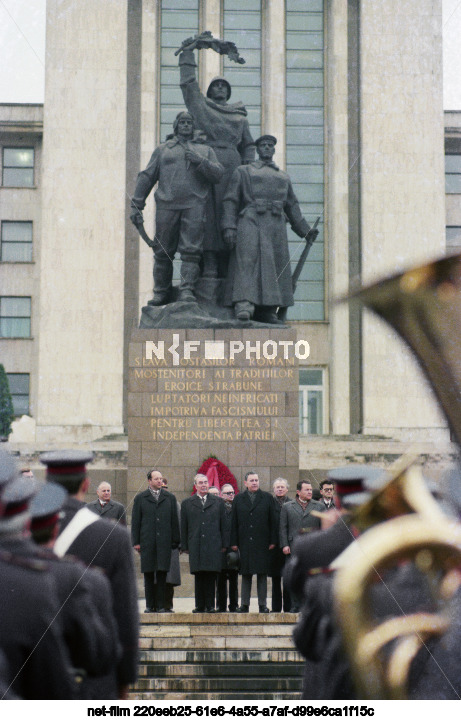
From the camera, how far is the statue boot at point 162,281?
12695 mm

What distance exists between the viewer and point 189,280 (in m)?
12.4

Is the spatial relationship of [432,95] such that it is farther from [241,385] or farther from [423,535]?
[423,535]

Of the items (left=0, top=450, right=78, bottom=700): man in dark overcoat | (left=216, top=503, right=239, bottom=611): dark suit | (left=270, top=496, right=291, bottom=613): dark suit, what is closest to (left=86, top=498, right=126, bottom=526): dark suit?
(left=0, top=450, right=78, bottom=700): man in dark overcoat

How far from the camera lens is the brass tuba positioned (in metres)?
2.04

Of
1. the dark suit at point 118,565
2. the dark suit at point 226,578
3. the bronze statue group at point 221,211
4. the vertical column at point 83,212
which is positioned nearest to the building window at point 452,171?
the vertical column at point 83,212

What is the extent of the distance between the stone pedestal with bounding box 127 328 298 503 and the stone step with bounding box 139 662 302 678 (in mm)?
5574

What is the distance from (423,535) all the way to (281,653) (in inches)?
158

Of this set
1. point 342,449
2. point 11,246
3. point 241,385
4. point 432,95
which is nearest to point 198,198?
point 241,385

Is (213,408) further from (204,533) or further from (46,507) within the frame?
(46,507)

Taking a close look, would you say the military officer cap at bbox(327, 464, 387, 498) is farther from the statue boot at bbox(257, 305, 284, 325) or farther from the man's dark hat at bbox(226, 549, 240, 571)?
the statue boot at bbox(257, 305, 284, 325)

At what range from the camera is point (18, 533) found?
92.7 inches

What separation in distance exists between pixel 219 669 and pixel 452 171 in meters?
19.3

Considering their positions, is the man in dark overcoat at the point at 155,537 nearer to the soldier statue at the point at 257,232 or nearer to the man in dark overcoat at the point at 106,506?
the man in dark overcoat at the point at 106,506

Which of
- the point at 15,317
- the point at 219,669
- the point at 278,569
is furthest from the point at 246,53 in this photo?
the point at 219,669
